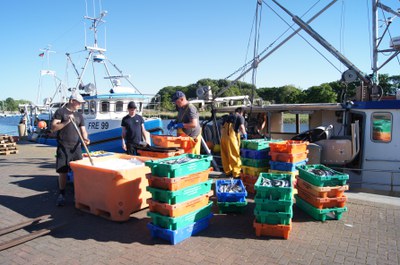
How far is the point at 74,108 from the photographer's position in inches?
243

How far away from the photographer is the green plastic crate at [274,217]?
4.51m

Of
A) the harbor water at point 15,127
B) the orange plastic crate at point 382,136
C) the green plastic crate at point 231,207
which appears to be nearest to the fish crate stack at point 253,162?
the green plastic crate at point 231,207

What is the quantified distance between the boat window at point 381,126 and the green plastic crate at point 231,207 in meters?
5.56

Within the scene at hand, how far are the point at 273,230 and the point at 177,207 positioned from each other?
1482 millimetres

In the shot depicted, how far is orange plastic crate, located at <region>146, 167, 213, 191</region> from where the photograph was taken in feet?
14.3

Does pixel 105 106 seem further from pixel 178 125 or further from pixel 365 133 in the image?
pixel 365 133

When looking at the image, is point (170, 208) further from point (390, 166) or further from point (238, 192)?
point (390, 166)

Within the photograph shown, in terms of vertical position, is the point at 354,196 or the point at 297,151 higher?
the point at 297,151

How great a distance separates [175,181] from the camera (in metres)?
4.36

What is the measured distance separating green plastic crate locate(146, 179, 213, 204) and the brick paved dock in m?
0.61

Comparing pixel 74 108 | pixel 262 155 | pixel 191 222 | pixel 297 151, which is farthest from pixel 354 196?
pixel 74 108

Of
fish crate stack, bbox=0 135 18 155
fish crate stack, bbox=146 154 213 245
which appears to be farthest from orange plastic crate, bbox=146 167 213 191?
fish crate stack, bbox=0 135 18 155

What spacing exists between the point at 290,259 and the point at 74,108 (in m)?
4.77

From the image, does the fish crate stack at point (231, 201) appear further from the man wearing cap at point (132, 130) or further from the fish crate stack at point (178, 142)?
the man wearing cap at point (132, 130)
